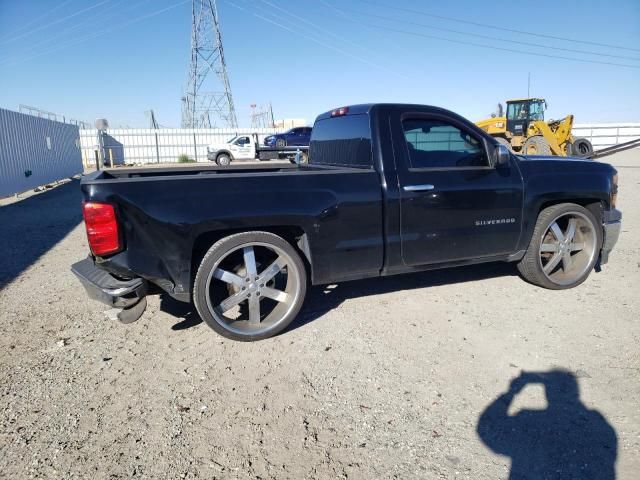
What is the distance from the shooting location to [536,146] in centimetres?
1895

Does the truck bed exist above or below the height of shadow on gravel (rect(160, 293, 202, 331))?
above

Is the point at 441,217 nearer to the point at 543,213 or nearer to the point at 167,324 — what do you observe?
the point at 543,213

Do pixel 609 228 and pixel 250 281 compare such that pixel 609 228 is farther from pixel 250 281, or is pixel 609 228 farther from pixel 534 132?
pixel 534 132

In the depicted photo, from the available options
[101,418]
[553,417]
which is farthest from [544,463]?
[101,418]

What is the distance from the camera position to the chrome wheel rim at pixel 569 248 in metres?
4.75

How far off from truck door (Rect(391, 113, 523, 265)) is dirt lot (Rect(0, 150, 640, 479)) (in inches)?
24.8

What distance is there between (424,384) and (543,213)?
2.54m

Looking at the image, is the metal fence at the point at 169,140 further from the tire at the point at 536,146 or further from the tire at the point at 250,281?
the tire at the point at 250,281

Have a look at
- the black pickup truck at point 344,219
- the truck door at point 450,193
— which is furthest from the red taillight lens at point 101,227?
the truck door at point 450,193

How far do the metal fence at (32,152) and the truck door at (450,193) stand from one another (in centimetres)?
1417

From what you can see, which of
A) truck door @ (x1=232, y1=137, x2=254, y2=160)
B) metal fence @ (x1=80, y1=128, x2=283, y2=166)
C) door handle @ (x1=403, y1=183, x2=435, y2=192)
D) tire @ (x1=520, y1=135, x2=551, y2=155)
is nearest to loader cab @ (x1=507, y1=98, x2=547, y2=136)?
tire @ (x1=520, y1=135, x2=551, y2=155)

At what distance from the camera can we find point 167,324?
4.11 metres

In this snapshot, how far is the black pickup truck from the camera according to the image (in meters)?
3.27

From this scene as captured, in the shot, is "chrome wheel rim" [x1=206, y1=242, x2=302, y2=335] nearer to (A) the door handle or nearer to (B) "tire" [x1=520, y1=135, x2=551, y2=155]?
(A) the door handle
